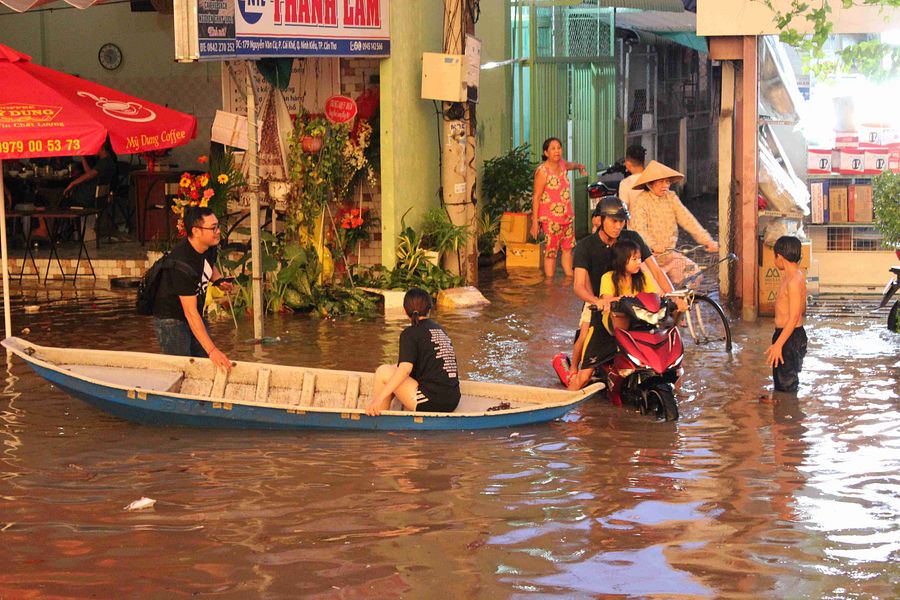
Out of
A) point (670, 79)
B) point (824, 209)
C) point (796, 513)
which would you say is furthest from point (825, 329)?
point (670, 79)

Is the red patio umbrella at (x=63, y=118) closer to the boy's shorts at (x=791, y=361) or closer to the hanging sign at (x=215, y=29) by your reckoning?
the hanging sign at (x=215, y=29)

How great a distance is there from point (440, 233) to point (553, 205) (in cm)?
229

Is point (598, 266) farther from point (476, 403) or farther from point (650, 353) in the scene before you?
point (476, 403)

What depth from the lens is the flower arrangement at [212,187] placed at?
1328 centimetres

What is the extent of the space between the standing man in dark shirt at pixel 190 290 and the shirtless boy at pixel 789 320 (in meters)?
4.19

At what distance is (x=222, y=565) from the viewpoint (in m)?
6.16

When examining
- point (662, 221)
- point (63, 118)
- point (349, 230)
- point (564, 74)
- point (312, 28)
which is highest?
point (564, 74)

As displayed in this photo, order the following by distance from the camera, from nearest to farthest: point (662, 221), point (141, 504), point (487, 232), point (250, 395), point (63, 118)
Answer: point (141, 504) → point (250, 395) → point (63, 118) → point (662, 221) → point (487, 232)

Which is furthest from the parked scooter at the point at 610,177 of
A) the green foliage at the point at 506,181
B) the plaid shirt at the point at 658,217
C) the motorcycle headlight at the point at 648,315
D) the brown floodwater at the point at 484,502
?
the motorcycle headlight at the point at 648,315

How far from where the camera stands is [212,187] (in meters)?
13.7

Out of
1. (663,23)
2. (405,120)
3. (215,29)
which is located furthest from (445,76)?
(663,23)

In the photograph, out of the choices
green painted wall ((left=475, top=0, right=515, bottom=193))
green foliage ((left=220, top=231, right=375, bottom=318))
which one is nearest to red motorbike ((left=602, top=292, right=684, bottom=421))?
green foliage ((left=220, top=231, right=375, bottom=318))

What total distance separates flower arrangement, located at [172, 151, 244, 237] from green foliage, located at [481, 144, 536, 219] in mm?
5294

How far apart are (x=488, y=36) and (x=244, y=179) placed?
638cm
